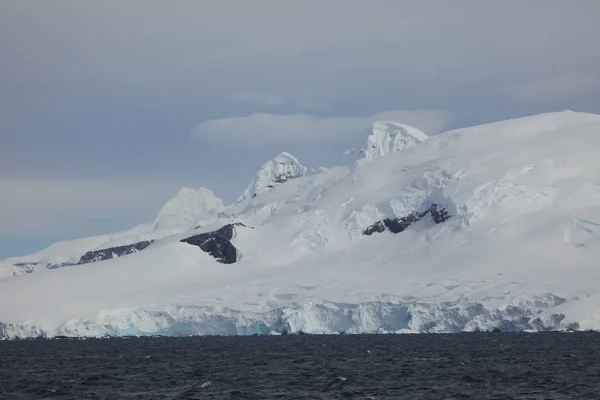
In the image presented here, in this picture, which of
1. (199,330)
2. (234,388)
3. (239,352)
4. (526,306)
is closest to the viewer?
(234,388)

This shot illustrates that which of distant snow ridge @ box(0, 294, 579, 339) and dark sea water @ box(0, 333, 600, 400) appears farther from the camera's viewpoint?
distant snow ridge @ box(0, 294, 579, 339)

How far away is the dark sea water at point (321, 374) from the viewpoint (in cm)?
6156

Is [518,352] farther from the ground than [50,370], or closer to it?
closer to it

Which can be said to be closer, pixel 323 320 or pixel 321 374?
pixel 321 374

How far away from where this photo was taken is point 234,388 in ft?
218

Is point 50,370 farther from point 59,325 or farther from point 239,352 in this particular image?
point 59,325

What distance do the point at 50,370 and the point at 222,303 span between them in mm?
111653

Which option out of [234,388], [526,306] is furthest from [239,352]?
[526,306]

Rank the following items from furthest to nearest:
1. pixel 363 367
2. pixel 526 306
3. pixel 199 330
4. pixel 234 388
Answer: pixel 199 330, pixel 526 306, pixel 363 367, pixel 234 388

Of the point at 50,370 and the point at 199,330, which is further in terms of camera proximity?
the point at 199,330

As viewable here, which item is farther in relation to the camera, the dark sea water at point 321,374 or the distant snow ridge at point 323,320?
the distant snow ridge at point 323,320

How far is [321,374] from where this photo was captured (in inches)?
3039

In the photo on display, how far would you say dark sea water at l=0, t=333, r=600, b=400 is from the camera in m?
61.6

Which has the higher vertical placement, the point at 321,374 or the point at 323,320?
the point at 321,374
